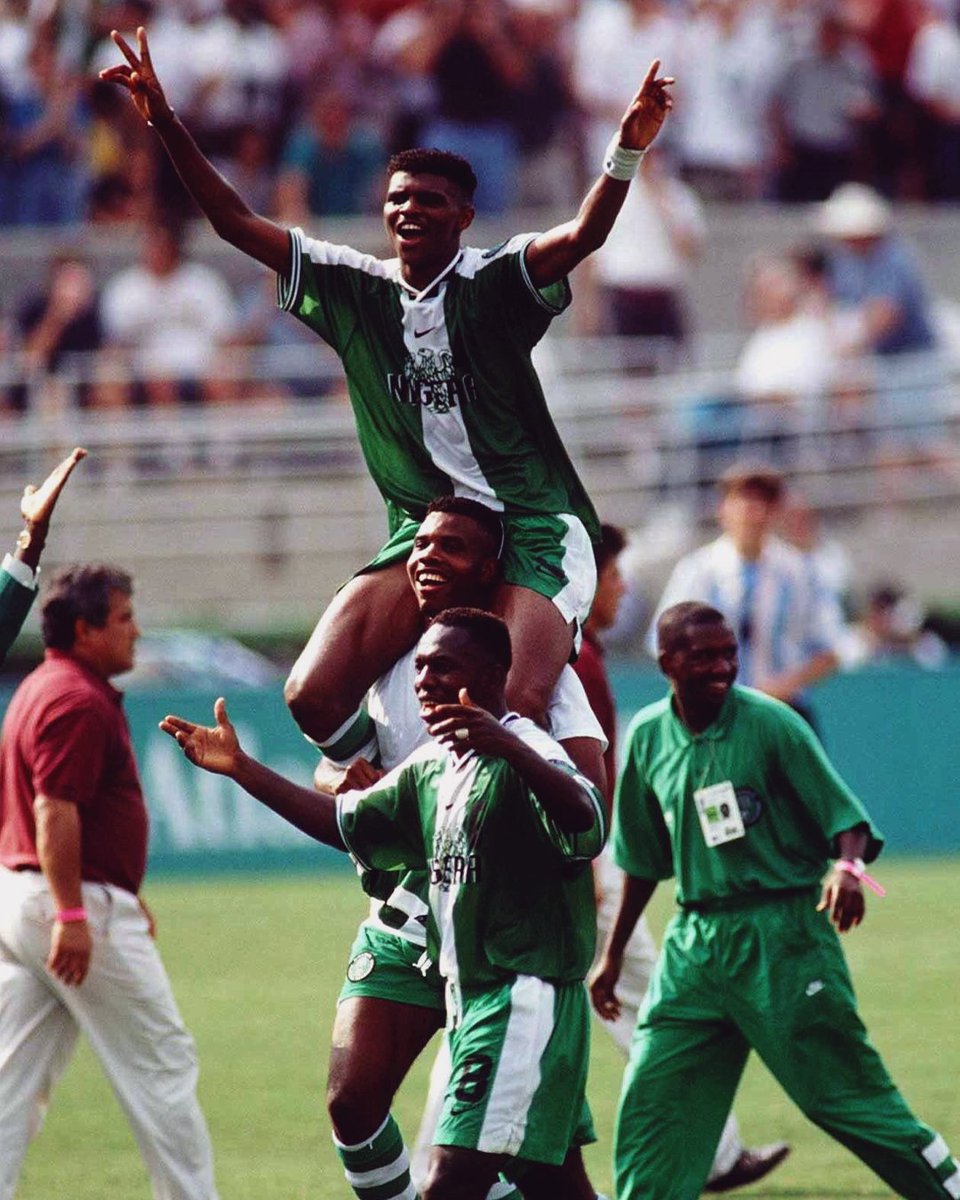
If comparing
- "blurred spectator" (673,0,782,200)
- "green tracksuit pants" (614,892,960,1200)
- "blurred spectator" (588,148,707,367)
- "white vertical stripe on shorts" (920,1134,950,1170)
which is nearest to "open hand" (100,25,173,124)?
"green tracksuit pants" (614,892,960,1200)

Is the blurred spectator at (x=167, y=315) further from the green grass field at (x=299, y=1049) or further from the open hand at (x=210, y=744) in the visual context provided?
the open hand at (x=210, y=744)

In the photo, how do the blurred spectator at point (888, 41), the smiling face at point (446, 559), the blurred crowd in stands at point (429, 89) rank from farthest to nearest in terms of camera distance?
the blurred spectator at point (888, 41)
the blurred crowd in stands at point (429, 89)
the smiling face at point (446, 559)

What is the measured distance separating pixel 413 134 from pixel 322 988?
9.44 meters

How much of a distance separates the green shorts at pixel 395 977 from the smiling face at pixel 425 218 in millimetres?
1875

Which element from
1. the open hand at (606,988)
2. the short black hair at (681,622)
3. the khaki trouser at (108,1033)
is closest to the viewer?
the short black hair at (681,622)

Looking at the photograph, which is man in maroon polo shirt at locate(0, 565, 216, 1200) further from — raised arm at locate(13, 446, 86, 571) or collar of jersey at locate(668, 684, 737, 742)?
collar of jersey at locate(668, 684, 737, 742)

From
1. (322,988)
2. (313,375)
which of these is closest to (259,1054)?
(322,988)

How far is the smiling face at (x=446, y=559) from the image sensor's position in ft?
21.6

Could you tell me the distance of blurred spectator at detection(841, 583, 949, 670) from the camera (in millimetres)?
18172

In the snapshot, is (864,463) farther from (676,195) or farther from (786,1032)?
(786,1032)

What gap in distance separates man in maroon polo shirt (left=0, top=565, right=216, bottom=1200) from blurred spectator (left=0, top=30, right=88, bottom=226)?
1259cm

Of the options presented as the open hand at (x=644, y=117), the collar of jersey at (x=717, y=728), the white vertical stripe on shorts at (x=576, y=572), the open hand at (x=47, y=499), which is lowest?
the collar of jersey at (x=717, y=728)

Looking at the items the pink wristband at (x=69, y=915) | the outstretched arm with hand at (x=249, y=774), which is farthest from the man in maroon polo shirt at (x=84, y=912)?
the outstretched arm with hand at (x=249, y=774)

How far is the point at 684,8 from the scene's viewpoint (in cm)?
2086
